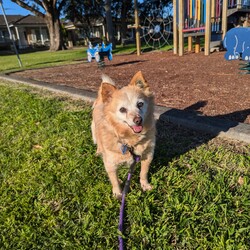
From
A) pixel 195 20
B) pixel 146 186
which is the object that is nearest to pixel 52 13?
pixel 195 20

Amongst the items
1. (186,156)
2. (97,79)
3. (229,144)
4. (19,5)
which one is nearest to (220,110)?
(229,144)

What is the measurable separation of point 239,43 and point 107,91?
213 inches

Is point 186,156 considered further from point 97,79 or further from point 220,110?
Result: point 97,79

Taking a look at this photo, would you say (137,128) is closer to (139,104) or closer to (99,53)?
(139,104)

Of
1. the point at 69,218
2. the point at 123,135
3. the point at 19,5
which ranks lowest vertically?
the point at 69,218

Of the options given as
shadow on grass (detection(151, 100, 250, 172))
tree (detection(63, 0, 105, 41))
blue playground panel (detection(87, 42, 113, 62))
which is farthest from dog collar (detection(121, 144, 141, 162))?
tree (detection(63, 0, 105, 41))

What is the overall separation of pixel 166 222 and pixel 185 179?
0.57m

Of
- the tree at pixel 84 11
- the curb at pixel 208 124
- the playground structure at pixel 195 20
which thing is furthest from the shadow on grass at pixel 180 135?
the tree at pixel 84 11

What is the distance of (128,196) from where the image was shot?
2.12m

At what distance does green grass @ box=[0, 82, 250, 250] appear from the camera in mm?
1732

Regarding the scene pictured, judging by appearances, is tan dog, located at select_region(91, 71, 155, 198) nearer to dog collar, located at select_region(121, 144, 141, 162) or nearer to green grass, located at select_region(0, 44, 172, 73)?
dog collar, located at select_region(121, 144, 141, 162)

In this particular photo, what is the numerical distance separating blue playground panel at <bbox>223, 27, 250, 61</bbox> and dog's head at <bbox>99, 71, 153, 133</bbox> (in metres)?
4.86

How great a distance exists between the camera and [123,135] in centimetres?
215

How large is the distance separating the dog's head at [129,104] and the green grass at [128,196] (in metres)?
0.64
